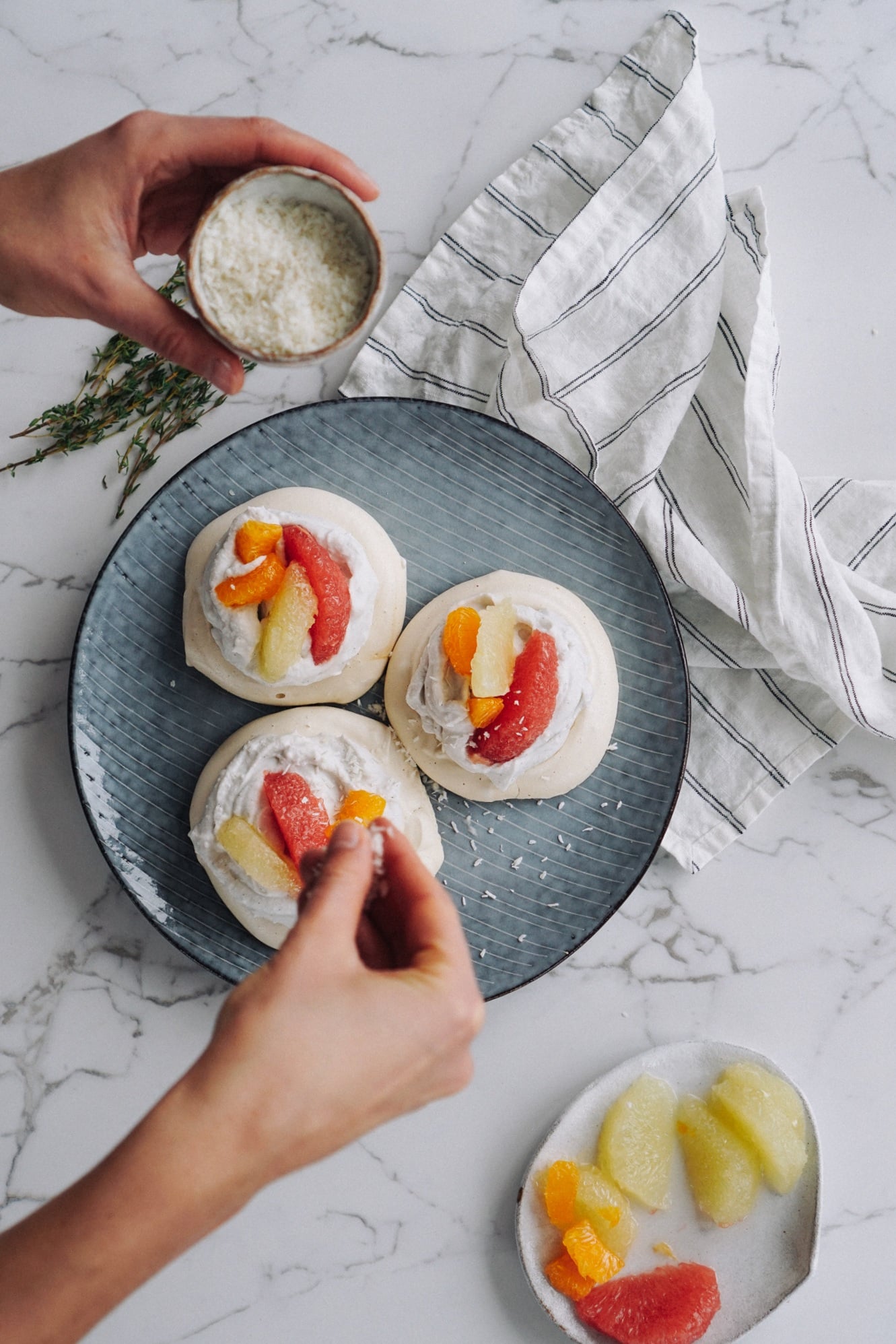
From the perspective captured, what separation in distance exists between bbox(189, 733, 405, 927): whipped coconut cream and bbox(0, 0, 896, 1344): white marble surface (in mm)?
400

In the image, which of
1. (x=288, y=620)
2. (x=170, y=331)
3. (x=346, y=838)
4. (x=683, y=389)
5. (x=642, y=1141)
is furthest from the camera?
(x=642, y=1141)

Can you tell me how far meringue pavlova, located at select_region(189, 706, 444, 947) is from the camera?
1887mm

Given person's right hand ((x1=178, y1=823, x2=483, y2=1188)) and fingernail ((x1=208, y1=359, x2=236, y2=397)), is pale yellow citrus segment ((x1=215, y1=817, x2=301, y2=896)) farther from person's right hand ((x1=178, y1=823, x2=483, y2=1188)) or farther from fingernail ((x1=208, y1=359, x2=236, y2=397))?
fingernail ((x1=208, y1=359, x2=236, y2=397))

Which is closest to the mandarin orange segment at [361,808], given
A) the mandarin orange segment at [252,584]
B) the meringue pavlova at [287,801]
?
the meringue pavlova at [287,801]

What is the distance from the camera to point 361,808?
1.89m

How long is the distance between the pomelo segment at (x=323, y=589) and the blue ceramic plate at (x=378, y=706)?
0.24 meters

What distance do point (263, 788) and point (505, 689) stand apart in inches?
19.6

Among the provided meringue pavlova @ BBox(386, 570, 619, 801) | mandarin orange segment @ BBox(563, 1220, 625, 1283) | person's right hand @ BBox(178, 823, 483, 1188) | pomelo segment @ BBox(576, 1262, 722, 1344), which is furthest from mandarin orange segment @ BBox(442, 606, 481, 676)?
pomelo segment @ BBox(576, 1262, 722, 1344)

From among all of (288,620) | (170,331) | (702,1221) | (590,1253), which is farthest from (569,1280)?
(170,331)

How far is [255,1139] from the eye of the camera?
1155 mm

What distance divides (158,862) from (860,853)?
155 centimetres

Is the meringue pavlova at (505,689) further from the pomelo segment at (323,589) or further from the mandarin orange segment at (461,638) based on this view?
the pomelo segment at (323,589)

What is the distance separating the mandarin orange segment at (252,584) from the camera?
187cm

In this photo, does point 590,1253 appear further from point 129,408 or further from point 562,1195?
point 129,408
